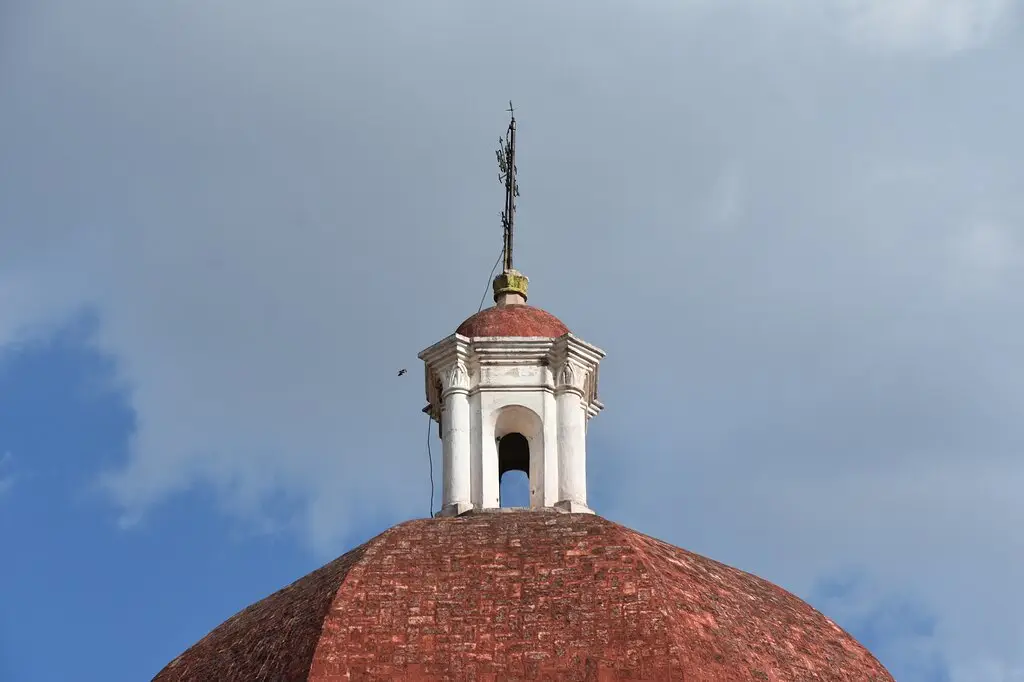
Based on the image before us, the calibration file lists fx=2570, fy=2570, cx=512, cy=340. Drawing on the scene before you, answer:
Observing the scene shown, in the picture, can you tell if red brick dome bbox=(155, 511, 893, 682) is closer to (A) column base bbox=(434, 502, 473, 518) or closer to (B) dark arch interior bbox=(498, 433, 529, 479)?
(A) column base bbox=(434, 502, 473, 518)

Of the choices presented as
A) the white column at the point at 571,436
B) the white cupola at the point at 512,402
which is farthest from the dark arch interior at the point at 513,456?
the white column at the point at 571,436

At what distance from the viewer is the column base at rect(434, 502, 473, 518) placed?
1319 inches

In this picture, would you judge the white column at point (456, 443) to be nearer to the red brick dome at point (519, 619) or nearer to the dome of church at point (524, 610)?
the dome of church at point (524, 610)

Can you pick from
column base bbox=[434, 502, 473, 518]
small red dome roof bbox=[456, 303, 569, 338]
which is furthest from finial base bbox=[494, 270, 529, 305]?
column base bbox=[434, 502, 473, 518]

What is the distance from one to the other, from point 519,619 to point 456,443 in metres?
5.16

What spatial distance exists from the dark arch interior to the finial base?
202 cm

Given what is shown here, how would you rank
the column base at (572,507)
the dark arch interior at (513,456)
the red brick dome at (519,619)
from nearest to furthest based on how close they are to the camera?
the red brick dome at (519,619)
the column base at (572,507)
the dark arch interior at (513,456)

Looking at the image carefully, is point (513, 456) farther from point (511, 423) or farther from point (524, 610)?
point (524, 610)

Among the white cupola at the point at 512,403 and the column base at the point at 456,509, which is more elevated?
the white cupola at the point at 512,403

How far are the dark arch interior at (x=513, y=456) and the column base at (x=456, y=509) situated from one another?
97.5 inches

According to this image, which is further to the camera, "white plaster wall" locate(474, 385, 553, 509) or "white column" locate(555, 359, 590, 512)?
"white plaster wall" locate(474, 385, 553, 509)

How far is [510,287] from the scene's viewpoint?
3672 centimetres

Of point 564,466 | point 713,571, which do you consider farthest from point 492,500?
point 713,571

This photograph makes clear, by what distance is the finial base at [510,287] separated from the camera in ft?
120
